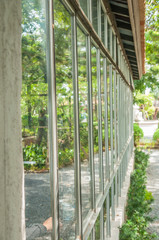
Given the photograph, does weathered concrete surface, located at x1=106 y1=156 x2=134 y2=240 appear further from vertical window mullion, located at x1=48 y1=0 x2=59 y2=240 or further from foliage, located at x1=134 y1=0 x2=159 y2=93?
foliage, located at x1=134 y1=0 x2=159 y2=93

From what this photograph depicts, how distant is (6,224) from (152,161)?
12831 mm

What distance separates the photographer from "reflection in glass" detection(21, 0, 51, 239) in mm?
1038

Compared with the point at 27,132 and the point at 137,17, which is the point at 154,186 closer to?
the point at 137,17

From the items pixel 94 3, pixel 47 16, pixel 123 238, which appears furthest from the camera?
pixel 123 238

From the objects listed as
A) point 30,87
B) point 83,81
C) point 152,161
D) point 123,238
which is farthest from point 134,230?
point 152,161

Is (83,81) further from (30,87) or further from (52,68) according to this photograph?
(30,87)

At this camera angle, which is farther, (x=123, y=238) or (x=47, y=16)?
(x=123, y=238)

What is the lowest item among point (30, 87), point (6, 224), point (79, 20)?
point (6, 224)

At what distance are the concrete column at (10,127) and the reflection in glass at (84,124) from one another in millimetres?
1216

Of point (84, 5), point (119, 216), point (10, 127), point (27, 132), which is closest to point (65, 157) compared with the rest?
point (27, 132)

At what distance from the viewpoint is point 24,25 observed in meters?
1.02

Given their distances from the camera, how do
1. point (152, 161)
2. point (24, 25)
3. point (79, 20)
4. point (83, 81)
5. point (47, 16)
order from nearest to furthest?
point (24, 25)
point (47, 16)
point (79, 20)
point (83, 81)
point (152, 161)

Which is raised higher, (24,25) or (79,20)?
(79,20)

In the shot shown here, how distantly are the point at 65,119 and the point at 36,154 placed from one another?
54 cm
